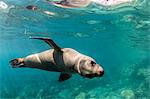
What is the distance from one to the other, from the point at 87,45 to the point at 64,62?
1.18 m

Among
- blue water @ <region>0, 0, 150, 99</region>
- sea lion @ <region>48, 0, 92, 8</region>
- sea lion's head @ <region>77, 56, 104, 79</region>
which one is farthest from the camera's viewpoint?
blue water @ <region>0, 0, 150, 99</region>

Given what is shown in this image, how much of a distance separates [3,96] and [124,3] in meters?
2.34

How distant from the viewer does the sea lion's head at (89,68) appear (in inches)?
213

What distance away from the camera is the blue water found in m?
6.78

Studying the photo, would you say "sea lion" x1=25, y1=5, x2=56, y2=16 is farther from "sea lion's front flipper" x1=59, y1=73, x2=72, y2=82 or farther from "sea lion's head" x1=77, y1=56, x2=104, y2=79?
"sea lion's head" x1=77, y1=56, x2=104, y2=79

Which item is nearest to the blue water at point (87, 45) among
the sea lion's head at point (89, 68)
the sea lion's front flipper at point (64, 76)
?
the sea lion's front flipper at point (64, 76)

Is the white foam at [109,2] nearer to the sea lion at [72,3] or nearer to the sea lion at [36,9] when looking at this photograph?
the sea lion at [72,3]

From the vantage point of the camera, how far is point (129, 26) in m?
6.92

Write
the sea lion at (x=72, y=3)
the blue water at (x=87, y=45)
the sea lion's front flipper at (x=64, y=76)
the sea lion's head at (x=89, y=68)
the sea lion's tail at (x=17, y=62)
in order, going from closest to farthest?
the sea lion's head at (x=89, y=68)
the sea lion's front flipper at (x=64, y=76)
the sea lion's tail at (x=17, y=62)
the sea lion at (x=72, y=3)
the blue water at (x=87, y=45)

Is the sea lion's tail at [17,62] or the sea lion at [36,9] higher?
the sea lion at [36,9]

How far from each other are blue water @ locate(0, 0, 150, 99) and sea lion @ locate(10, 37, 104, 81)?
492 mm

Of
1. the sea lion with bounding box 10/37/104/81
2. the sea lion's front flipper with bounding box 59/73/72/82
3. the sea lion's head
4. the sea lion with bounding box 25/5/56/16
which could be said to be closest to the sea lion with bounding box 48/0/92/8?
the sea lion with bounding box 25/5/56/16

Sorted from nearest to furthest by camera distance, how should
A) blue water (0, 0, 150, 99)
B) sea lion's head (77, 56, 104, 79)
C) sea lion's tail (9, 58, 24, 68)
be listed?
sea lion's head (77, 56, 104, 79)
sea lion's tail (9, 58, 24, 68)
blue water (0, 0, 150, 99)

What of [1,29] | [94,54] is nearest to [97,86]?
[94,54]
